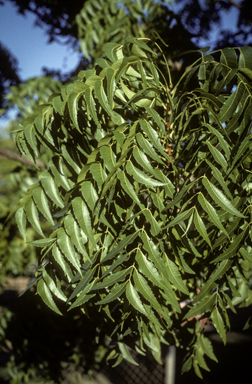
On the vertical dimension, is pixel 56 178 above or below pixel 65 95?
below

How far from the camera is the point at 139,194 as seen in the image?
58cm

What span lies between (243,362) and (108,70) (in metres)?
4.26

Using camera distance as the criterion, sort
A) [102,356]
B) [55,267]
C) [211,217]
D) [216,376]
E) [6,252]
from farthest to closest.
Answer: [216,376] < [6,252] < [102,356] < [55,267] < [211,217]

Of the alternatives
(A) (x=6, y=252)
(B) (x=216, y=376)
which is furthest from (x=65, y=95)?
(B) (x=216, y=376)

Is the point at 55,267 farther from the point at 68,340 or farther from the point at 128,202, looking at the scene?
the point at 68,340

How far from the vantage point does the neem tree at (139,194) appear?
18.8 inches

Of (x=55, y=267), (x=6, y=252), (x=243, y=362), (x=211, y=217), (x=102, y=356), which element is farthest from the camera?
(x=243, y=362)

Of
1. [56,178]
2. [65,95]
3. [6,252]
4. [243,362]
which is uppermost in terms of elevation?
[6,252]

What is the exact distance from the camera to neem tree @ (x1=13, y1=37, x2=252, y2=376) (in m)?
0.48

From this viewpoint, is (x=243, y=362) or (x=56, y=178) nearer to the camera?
(x=56, y=178)

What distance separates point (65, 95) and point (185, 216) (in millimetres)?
390

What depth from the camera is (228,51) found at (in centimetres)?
52

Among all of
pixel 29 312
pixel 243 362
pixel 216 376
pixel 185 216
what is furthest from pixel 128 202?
pixel 243 362

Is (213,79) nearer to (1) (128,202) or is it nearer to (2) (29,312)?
(1) (128,202)
